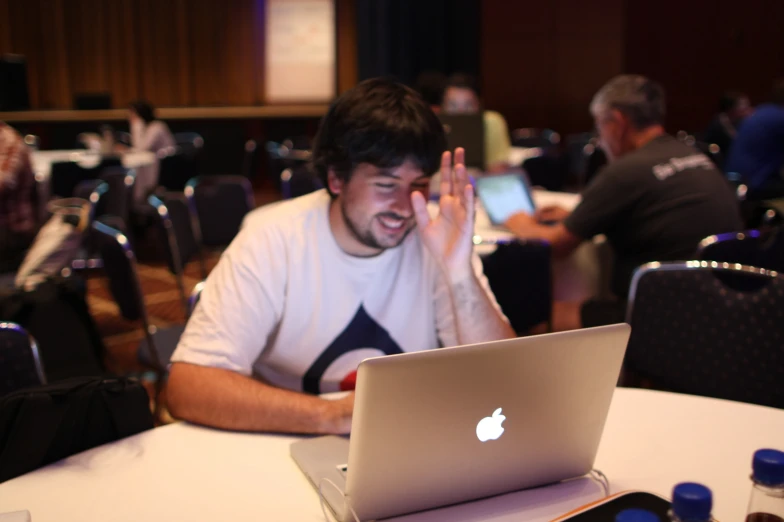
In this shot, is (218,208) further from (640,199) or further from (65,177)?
(640,199)

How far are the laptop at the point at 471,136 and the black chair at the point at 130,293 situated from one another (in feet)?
6.14

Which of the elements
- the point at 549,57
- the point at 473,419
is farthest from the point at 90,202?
the point at 549,57

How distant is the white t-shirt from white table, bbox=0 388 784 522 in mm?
281

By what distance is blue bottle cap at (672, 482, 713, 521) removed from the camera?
0.76 metres

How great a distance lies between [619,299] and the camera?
328cm

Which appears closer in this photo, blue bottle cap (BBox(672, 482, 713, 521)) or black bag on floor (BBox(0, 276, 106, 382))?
blue bottle cap (BBox(672, 482, 713, 521))

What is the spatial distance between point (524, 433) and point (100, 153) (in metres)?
6.01

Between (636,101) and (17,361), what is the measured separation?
2403mm

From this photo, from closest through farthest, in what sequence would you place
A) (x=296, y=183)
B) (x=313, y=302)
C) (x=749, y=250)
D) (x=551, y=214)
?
(x=313, y=302), (x=749, y=250), (x=551, y=214), (x=296, y=183)

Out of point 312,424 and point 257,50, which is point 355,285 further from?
point 257,50

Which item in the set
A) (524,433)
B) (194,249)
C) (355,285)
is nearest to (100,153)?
(194,249)

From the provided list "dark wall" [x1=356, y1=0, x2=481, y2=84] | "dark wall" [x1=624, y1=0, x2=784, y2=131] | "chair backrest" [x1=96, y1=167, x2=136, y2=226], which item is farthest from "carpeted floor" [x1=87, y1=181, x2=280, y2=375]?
"dark wall" [x1=624, y1=0, x2=784, y2=131]

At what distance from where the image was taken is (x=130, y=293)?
111 inches

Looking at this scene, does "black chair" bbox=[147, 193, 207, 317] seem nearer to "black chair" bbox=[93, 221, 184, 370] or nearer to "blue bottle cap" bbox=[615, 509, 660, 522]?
"black chair" bbox=[93, 221, 184, 370]
